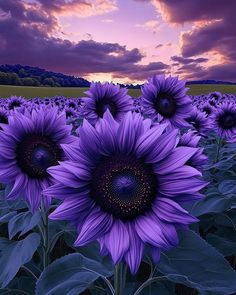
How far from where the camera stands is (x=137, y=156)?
2.27 metres

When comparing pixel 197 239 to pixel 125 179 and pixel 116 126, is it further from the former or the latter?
pixel 116 126

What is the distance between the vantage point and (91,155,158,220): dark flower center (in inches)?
87.0

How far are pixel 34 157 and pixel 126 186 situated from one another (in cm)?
117

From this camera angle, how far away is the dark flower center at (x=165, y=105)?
6.17m

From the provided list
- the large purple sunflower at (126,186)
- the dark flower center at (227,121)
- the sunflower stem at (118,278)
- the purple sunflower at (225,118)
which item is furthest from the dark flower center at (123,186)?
the dark flower center at (227,121)

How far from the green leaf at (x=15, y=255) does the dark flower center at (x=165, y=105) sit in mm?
3273

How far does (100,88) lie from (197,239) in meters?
3.92

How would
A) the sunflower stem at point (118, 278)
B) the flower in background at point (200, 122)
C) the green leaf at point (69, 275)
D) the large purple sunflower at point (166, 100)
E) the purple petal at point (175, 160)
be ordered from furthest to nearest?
the flower in background at point (200, 122)
the large purple sunflower at point (166, 100)
the green leaf at point (69, 275)
the sunflower stem at point (118, 278)
the purple petal at point (175, 160)

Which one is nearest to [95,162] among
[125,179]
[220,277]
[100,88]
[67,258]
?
[125,179]

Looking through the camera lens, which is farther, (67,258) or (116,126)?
(67,258)

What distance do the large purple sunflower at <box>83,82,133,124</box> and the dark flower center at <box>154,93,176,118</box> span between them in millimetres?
387

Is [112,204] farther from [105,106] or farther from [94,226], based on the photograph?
[105,106]

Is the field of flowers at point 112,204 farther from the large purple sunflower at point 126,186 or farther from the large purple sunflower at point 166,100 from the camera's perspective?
the large purple sunflower at point 166,100

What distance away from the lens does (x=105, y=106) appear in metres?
6.32
